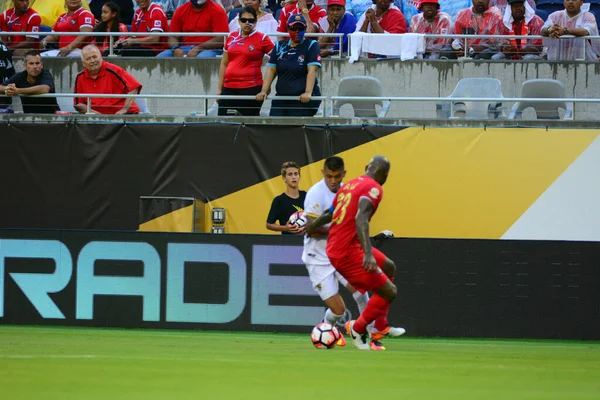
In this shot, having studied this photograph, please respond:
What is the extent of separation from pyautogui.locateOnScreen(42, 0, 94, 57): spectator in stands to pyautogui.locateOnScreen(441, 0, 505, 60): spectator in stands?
6667 millimetres

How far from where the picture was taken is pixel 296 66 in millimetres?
15797

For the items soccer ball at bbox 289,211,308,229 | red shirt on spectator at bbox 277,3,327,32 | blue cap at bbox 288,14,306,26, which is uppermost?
red shirt on spectator at bbox 277,3,327,32

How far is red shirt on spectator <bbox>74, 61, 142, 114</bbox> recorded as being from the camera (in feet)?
55.5

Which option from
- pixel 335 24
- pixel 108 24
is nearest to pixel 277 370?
pixel 335 24

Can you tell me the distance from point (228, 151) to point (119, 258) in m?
2.99

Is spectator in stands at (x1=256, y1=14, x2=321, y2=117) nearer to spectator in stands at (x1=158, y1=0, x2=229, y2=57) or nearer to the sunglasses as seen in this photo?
the sunglasses

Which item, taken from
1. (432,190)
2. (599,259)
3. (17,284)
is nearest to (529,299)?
(599,259)

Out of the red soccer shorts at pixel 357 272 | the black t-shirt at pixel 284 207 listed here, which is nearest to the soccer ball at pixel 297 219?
the black t-shirt at pixel 284 207

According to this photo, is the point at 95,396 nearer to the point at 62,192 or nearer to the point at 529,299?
the point at 529,299

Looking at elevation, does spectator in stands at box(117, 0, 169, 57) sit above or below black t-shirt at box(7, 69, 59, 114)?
above

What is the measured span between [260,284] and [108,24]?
6.83 meters

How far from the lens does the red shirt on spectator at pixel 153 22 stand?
18.3 m

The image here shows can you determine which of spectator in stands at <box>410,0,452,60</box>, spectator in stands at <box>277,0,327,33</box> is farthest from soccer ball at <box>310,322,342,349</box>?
spectator in stands at <box>277,0,327,33</box>

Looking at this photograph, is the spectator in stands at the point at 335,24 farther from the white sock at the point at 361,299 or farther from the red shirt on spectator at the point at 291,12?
the white sock at the point at 361,299
